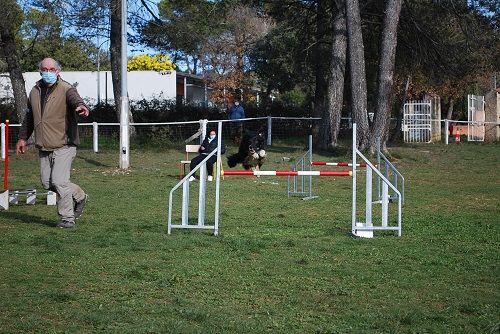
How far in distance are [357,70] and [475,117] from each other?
1568 centimetres

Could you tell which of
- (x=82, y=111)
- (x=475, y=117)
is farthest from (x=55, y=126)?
(x=475, y=117)

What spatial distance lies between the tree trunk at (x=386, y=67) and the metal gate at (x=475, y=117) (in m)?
11.4

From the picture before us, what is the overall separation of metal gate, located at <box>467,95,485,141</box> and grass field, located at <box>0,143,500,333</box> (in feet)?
77.8

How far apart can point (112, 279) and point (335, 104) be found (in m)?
22.6

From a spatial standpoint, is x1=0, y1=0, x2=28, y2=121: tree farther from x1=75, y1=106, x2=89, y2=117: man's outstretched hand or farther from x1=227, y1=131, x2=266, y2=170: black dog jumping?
x1=75, y1=106, x2=89, y2=117: man's outstretched hand

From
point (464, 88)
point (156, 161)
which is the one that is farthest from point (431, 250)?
point (464, 88)

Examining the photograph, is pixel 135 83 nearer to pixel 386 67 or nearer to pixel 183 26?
pixel 183 26

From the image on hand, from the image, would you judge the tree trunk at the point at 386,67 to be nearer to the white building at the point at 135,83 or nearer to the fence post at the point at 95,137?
the fence post at the point at 95,137

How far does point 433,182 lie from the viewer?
19906 millimetres

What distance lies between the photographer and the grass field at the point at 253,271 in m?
6.21

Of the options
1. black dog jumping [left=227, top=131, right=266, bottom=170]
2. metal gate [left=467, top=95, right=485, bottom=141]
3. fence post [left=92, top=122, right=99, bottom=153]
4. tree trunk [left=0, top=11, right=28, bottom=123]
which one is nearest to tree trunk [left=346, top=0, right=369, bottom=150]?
fence post [left=92, top=122, right=99, bottom=153]

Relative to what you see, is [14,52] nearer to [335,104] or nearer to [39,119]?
[335,104]

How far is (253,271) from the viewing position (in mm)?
8188

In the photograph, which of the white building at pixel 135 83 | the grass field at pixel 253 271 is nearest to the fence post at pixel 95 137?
the grass field at pixel 253 271
